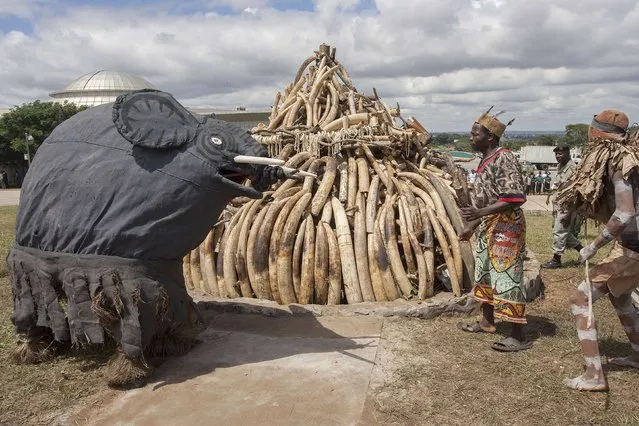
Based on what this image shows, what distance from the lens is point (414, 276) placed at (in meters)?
6.03

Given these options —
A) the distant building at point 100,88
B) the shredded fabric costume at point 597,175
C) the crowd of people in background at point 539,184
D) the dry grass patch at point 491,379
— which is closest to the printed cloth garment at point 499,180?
the shredded fabric costume at point 597,175

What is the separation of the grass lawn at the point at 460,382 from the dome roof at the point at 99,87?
54.8 m

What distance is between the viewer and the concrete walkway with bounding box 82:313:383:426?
3.78 m

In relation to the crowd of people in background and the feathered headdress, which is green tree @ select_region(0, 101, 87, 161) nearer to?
the crowd of people in background

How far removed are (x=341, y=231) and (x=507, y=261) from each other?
182 centimetres

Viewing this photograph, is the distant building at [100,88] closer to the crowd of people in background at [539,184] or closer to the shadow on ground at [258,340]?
the crowd of people in background at [539,184]

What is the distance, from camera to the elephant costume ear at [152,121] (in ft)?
13.2

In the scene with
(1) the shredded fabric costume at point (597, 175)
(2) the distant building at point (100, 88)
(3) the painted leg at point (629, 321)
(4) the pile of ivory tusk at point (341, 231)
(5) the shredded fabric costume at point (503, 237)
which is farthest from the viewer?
(2) the distant building at point (100, 88)

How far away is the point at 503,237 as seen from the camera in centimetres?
486

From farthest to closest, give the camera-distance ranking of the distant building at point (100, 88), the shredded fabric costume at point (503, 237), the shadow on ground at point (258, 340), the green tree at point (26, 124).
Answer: the distant building at point (100, 88) → the green tree at point (26, 124) → the shredded fabric costume at point (503, 237) → the shadow on ground at point (258, 340)

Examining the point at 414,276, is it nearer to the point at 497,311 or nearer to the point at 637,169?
the point at 497,311

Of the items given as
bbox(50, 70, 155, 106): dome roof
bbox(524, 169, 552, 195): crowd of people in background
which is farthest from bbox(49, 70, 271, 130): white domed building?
bbox(524, 169, 552, 195): crowd of people in background

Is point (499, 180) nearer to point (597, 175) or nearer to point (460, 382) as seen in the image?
point (597, 175)

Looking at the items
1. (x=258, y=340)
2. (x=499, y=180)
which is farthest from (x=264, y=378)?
(x=499, y=180)
